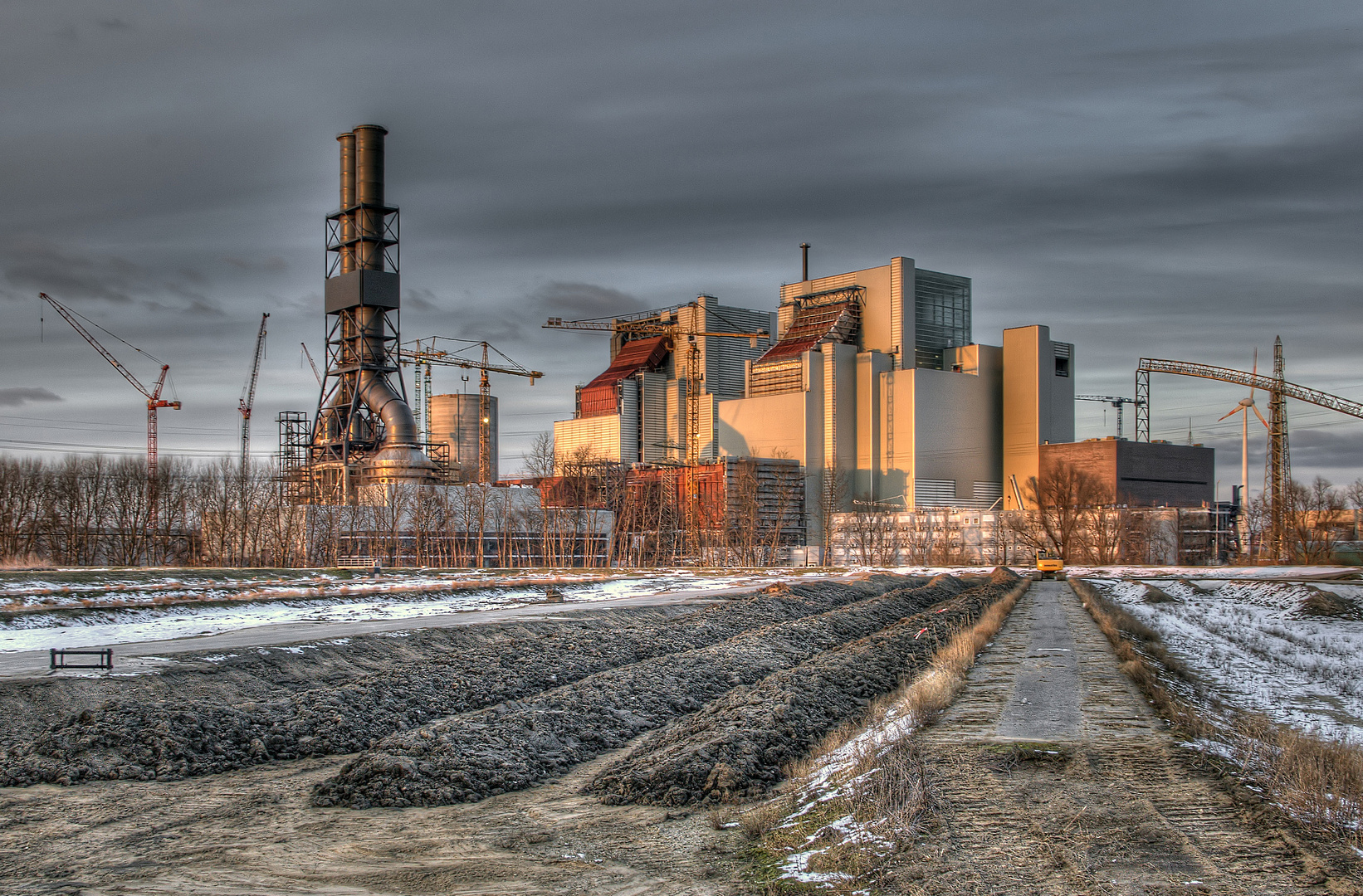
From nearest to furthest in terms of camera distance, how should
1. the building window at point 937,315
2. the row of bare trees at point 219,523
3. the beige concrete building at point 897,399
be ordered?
the row of bare trees at point 219,523 < the beige concrete building at point 897,399 < the building window at point 937,315

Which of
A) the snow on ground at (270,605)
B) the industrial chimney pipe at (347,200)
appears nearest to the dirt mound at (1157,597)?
the snow on ground at (270,605)

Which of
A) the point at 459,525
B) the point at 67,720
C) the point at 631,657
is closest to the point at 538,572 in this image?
the point at 459,525

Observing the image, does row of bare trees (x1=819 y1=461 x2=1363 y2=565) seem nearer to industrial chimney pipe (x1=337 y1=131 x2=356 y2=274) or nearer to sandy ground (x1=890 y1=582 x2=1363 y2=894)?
industrial chimney pipe (x1=337 y1=131 x2=356 y2=274)

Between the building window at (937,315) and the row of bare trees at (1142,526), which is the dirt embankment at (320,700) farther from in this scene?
the building window at (937,315)

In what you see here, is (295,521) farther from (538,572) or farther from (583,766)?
(583,766)

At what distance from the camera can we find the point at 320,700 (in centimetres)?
1606

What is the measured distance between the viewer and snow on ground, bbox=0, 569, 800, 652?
25.2 meters

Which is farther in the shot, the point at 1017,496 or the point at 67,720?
the point at 1017,496

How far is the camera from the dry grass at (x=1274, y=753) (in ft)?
30.7

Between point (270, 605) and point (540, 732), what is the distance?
22.1 m

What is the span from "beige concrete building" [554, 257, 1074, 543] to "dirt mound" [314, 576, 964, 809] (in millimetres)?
93467

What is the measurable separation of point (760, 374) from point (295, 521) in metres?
67.4

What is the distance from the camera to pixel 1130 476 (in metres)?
116

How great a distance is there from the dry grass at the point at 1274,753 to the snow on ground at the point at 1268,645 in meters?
0.90
